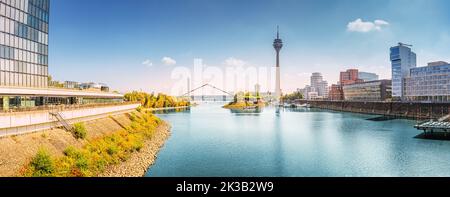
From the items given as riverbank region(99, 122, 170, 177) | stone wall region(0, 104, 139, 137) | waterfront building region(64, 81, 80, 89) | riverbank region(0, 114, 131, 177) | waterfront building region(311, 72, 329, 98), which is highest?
waterfront building region(311, 72, 329, 98)

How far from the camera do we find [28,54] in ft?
84.9

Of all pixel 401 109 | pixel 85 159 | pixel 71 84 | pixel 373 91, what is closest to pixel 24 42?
pixel 71 84

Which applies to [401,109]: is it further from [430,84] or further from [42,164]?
[42,164]

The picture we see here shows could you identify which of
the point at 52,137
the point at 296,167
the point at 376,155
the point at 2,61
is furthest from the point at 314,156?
the point at 2,61

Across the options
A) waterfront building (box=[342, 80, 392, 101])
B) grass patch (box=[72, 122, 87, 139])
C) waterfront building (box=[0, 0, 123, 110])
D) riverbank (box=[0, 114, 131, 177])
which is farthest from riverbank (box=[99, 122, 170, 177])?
waterfront building (box=[342, 80, 392, 101])

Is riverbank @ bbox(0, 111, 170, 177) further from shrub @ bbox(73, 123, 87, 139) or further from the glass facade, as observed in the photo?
the glass facade

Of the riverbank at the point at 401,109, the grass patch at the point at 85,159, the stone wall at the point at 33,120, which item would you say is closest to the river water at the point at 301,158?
the grass patch at the point at 85,159

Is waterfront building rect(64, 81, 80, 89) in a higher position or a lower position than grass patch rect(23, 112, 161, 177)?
higher

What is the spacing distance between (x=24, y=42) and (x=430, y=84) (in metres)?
82.8

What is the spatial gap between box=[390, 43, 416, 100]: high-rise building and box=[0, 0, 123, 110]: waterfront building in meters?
86.3

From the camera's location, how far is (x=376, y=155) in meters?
22.0

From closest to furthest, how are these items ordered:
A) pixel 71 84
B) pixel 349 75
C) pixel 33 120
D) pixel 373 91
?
pixel 33 120 < pixel 71 84 < pixel 373 91 < pixel 349 75

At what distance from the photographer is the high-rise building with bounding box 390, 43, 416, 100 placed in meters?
82.4
